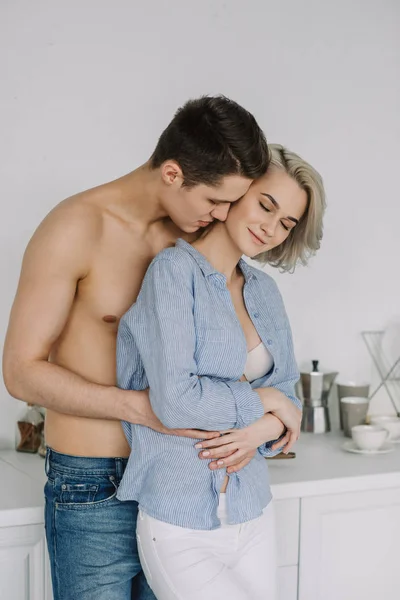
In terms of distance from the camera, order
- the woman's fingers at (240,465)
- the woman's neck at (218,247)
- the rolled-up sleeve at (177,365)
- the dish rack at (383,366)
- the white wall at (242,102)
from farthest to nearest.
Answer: the dish rack at (383,366) → the white wall at (242,102) → the woman's neck at (218,247) → the woman's fingers at (240,465) → the rolled-up sleeve at (177,365)

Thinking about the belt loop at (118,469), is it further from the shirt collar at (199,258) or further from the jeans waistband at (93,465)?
the shirt collar at (199,258)

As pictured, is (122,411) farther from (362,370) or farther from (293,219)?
(362,370)

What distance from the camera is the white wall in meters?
2.12

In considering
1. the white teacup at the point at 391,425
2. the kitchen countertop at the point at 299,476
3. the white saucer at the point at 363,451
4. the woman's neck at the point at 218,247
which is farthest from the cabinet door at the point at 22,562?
the white teacup at the point at 391,425

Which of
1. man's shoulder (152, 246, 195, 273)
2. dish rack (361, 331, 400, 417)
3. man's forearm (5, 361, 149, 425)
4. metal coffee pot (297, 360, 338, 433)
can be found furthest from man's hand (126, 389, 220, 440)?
dish rack (361, 331, 400, 417)

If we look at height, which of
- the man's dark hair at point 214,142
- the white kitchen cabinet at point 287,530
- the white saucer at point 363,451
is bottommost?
the white kitchen cabinet at point 287,530

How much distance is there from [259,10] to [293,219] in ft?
3.73

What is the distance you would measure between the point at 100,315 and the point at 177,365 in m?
0.25

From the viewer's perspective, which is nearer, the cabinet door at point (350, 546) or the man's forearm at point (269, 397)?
the man's forearm at point (269, 397)

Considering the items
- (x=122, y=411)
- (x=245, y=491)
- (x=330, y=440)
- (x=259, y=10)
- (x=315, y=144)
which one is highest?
(x=259, y=10)

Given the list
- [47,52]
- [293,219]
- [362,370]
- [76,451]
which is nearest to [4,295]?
[47,52]

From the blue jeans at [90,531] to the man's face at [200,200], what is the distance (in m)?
0.45

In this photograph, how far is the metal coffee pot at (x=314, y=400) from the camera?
7.77ft

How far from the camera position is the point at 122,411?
4.41 ft
